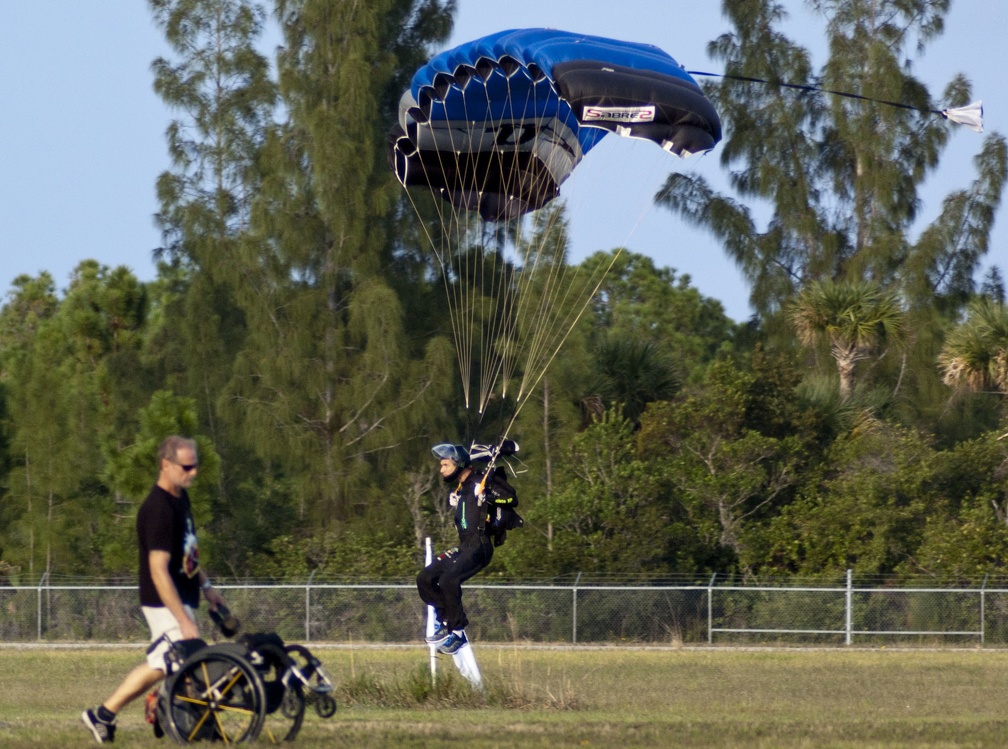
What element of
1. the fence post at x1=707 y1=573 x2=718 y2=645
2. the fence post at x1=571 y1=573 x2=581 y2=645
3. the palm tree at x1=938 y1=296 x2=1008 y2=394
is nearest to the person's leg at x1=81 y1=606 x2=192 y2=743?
the fence post at x1=571 y1=573 x2=581 y2=645

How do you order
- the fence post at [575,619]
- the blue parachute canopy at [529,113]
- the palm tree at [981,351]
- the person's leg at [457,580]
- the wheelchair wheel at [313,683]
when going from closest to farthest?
the wheelchair wheel at [313,683] < the person's leg at [457,580] < the blue parachute canopy at [529,113] < the fence post at [575,619] < the palm tree at [981,351]

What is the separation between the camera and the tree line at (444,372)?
84.8 feet

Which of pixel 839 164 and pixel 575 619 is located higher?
pixel 839 164

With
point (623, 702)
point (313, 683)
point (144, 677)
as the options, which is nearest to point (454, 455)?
point (623, 702)

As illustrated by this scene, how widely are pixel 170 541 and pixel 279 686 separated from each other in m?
0.88

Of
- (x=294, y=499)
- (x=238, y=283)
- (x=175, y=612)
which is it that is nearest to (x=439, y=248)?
(x=238, y=283)

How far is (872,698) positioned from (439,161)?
23.2 feet

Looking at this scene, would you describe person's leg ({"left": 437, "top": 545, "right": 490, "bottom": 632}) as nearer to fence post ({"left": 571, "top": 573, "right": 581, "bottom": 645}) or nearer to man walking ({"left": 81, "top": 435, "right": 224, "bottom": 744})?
man walking ({"left": 81, "top": 435, "right": 224, "bottom": 744})

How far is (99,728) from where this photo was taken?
7000 mm

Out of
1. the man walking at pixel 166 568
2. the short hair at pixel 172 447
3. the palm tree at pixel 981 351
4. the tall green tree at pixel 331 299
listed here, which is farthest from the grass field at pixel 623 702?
the tall green tree at pixel 331 299

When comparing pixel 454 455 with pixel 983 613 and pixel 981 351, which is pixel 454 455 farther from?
pixel 981 351

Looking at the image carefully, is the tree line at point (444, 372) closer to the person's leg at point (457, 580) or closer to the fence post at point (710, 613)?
the fence post at point (710, 613)

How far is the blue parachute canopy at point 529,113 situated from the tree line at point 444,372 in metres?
10.4

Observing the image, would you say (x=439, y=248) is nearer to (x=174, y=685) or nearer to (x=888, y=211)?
(x=888, y=211)
